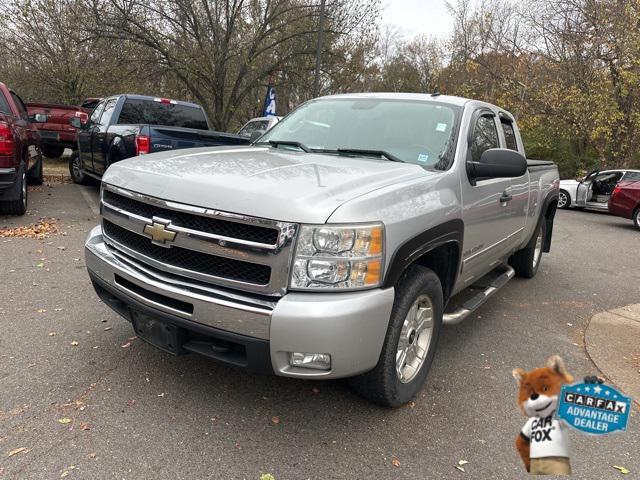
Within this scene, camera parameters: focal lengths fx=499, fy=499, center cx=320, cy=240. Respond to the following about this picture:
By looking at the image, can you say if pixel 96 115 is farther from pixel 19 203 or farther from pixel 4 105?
pixel 19 203

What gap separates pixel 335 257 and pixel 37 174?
9.66 m

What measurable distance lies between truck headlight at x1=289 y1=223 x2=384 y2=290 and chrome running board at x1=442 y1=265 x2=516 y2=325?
1.23 meters

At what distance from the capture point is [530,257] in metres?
6.13

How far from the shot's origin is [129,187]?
2891mm

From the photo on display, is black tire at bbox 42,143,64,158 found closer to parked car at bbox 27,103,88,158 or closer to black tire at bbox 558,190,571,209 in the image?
parked car at bbox 27,103,88,158

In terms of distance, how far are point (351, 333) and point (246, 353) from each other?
52 cm

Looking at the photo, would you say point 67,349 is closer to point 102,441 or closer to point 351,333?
point 102,441

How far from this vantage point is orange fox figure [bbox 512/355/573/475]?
1.00 metres

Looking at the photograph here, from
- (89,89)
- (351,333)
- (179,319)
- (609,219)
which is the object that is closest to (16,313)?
(179,319)

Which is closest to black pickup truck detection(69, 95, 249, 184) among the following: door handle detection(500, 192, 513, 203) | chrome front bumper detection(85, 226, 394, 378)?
door handle detection(500, 192, 513, 203)

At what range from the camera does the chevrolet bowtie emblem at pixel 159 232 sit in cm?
260

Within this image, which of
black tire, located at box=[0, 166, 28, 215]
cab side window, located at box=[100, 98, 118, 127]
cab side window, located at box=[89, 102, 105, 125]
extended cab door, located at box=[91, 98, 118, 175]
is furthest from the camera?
cab side window, located at box=[89, 102, 105, 125]

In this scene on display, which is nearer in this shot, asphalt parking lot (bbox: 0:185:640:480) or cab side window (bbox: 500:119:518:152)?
asphalt parking lot (bbox: 0:185:640:480)

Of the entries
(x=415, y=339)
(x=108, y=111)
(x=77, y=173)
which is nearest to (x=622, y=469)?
(x=415, y=339)
